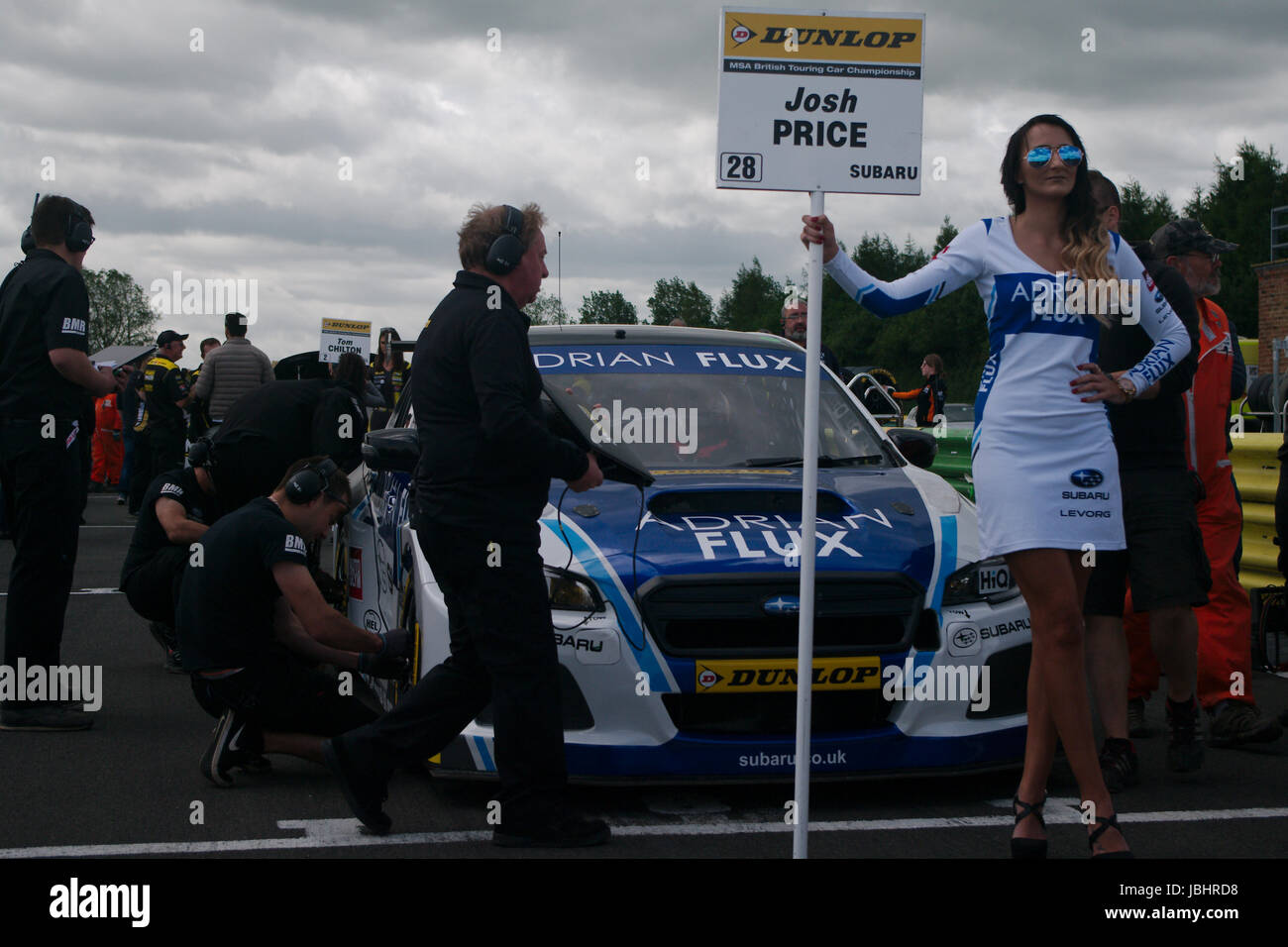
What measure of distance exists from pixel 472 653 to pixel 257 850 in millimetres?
827

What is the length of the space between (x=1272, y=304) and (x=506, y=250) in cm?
3940

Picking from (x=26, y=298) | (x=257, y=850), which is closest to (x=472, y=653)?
(x=257, y=850)

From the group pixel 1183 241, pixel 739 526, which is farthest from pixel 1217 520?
pixel 739 526

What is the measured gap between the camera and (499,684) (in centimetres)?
427

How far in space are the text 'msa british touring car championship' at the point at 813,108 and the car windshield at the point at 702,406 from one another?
178 cm

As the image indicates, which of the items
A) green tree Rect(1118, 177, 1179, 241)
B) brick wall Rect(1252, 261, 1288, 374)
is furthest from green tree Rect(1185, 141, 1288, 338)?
brick wall Rect(1252, 261, 1288, 374)

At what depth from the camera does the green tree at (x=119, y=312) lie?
132250 mm

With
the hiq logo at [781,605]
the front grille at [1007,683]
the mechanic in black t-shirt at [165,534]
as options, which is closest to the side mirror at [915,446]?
the front grille at [1007,683]

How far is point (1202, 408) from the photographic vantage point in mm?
Answer: 5883

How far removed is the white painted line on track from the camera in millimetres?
4266

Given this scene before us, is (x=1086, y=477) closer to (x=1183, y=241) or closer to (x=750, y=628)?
(x=750, y=628)

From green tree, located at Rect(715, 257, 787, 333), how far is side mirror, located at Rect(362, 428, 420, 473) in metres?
114

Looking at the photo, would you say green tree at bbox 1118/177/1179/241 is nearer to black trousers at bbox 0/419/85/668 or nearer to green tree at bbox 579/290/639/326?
green tree at bbox 579/290/639/326
